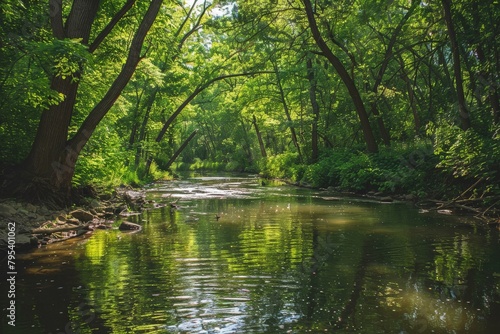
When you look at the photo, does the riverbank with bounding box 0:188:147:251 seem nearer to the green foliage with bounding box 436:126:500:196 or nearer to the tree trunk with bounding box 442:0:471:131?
the green foliage with bounding box 436:126:500:196

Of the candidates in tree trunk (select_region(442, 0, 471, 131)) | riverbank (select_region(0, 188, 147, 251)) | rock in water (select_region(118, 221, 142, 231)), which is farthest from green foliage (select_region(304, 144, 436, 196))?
riverbank (select_region(0, 188, 147, 251))

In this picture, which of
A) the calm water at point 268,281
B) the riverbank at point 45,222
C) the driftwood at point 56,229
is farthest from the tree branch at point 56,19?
the calm water at point 268,281

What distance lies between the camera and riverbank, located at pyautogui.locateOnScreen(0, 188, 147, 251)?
26.9 ft

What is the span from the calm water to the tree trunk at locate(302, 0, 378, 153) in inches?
383

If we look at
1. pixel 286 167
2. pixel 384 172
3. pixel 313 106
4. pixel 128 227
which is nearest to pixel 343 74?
pixel 384 172

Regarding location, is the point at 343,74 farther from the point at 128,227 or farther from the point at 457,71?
the point at 128,227

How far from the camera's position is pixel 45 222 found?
9477 millimetres

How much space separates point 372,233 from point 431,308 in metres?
4.66

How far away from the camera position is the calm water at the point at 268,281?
455 centimetres

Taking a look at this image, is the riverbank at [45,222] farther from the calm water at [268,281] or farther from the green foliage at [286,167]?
the green foliage at [286,167]

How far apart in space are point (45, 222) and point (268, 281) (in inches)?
229

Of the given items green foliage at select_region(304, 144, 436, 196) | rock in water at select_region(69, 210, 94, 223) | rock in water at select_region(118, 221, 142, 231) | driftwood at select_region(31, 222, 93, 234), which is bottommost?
rock in water at select_region(118, 221, 142, 231)

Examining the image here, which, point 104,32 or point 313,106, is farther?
point 313,106

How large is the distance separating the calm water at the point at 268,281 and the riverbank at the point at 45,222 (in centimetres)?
43
